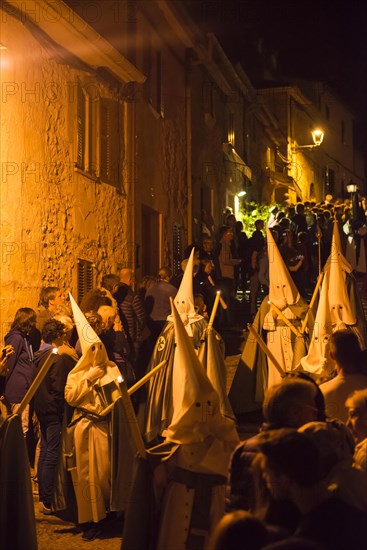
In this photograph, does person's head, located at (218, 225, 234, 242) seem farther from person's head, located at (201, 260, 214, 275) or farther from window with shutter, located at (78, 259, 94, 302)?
window with shutter, located at (78, 259, 94, 302)

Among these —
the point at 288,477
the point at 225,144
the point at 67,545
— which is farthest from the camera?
the point at 225,144

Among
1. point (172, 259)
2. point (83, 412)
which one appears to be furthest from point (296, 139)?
point (83, 412)

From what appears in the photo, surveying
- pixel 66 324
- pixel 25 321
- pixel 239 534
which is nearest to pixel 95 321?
pixel 66 324

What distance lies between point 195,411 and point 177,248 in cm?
1685

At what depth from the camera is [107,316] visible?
9805 mm

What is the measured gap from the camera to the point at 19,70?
13281mm

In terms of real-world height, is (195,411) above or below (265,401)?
below

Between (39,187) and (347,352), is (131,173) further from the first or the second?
(347,352)

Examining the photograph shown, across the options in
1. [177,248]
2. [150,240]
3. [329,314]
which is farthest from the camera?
[177,248]

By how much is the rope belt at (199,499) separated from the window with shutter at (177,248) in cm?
1638

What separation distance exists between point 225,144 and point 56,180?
15430 mm

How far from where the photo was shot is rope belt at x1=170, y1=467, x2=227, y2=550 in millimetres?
5715

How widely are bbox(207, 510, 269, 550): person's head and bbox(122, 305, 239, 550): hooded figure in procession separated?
78.5 inches

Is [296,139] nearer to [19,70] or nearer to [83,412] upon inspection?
[19,70]
